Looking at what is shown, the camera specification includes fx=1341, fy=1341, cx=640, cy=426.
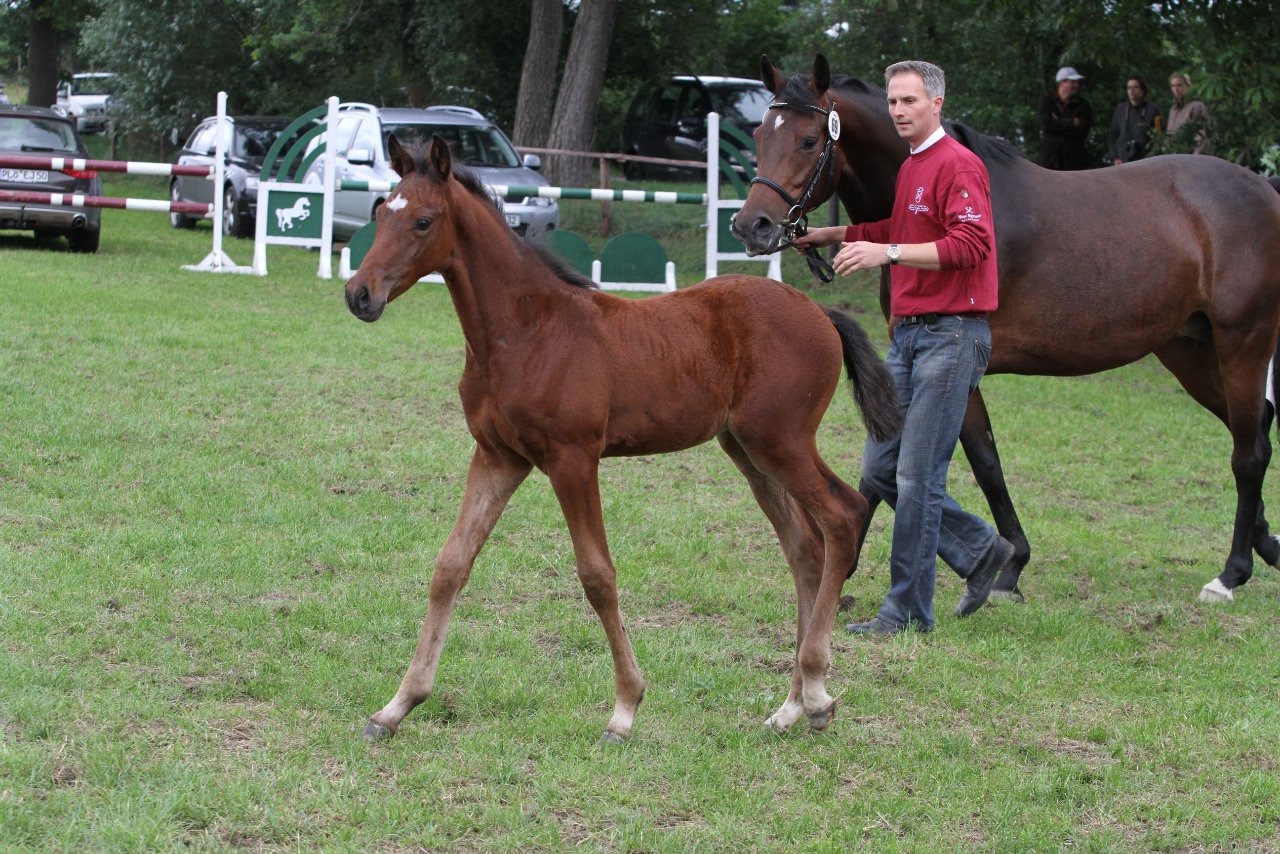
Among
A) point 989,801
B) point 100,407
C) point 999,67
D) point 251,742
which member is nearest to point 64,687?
point 251,742

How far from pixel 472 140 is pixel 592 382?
1463cm

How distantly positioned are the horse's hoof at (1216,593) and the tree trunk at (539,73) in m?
16.2

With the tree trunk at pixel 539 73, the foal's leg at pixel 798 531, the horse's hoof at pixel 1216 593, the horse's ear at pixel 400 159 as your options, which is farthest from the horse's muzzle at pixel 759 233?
the tree trunk at pixel 539 73

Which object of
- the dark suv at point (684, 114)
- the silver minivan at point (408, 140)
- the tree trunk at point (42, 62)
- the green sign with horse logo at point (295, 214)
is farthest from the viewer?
the tree trunk at point (42, 62)

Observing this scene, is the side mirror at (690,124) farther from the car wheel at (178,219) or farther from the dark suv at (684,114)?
the car wheel at (178,219)

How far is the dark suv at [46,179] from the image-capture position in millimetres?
14836

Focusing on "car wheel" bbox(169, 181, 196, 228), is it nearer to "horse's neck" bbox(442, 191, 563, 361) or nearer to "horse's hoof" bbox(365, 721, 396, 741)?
"horse's neck" bbox(442, 191, 563, 361)

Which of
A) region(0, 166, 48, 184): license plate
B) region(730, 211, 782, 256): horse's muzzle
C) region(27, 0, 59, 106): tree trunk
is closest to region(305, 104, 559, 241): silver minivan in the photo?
region(0, 166, 48, 184): license plate

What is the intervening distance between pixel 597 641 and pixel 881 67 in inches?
694

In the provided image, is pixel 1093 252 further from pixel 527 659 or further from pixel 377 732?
pixel 377 732

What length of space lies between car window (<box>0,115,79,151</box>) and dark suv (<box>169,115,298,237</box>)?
2933 millimetres

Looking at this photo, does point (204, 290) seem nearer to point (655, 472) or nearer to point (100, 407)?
point (100, 407)

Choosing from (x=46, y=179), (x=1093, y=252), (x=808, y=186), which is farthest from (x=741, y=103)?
(x=808, y=186)

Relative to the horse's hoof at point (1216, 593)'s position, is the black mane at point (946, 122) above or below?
above
